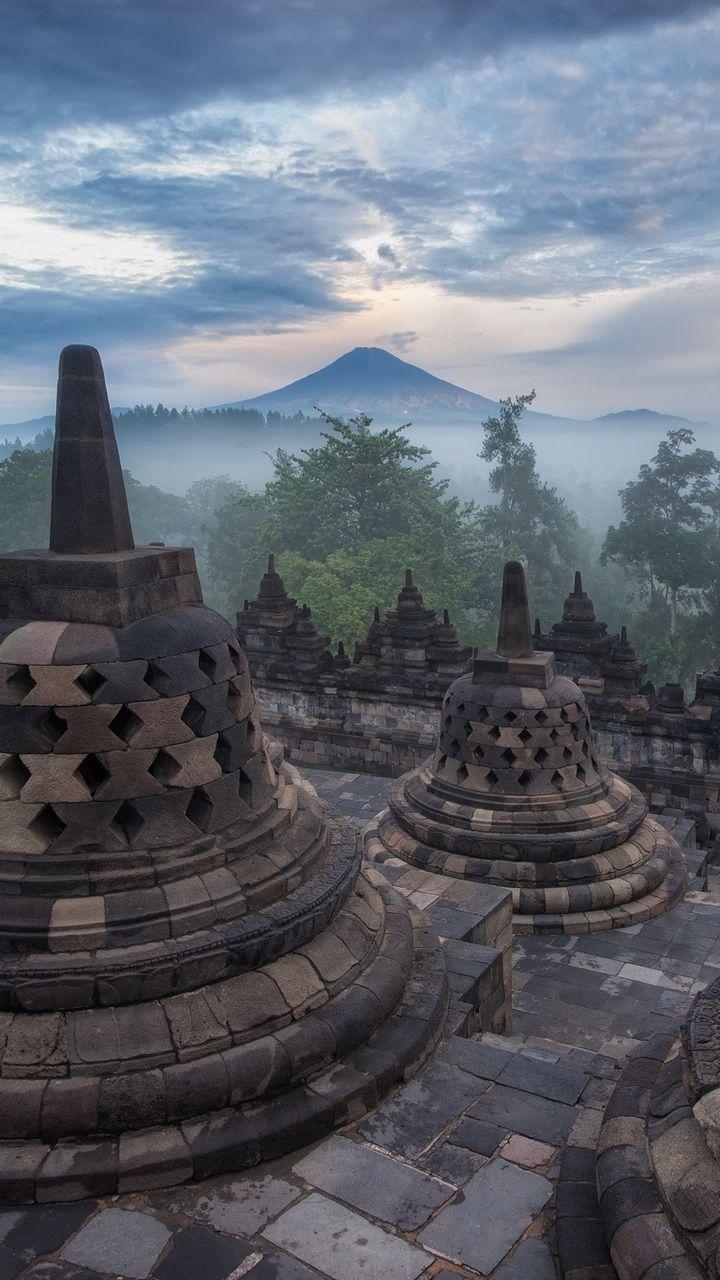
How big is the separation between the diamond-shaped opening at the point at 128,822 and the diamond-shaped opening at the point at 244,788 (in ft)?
1.99

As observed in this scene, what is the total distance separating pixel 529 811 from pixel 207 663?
5394mm

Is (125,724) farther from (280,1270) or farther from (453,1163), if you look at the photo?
(453,1163)

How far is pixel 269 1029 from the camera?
3965mm

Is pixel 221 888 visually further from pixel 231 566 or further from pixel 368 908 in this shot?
pixel 231 566

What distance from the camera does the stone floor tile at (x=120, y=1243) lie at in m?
3.16

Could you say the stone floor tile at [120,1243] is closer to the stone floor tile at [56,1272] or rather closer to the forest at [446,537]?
the stone floor tile at [56,1272]

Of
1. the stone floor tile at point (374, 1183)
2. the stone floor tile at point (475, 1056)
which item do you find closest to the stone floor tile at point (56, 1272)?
the stone floor tile at point (374, 1183)

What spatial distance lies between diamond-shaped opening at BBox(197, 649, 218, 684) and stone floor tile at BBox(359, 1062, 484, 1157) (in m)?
2.28

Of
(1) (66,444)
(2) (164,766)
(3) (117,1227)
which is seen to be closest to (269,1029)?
(3) (117,1227)

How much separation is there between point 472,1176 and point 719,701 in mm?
11505

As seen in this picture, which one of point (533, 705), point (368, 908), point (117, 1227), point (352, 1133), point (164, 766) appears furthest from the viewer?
point (533, 705)

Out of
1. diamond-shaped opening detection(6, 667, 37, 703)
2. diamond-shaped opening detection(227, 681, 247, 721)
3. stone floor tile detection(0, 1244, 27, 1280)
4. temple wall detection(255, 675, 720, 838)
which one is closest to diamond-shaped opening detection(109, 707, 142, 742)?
diamond-shaped opening detection(6, 667, 37, 703)

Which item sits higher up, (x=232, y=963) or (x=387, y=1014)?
(x=232, y=963)

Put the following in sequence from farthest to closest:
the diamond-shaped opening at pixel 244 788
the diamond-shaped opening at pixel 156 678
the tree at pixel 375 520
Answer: the tree at pixel 375 520
the diamond-shaped opening at pixel 244 788
the diamond-shaped opening at pixel 156 678
